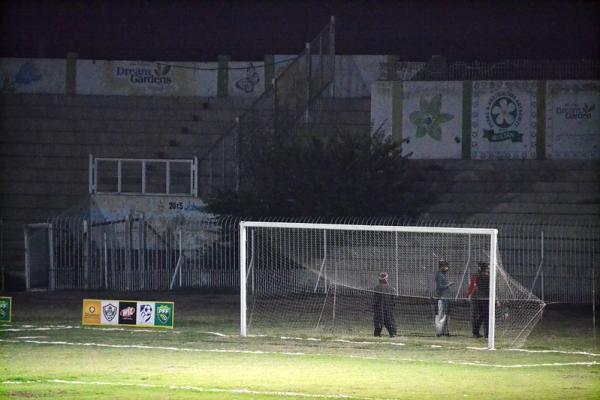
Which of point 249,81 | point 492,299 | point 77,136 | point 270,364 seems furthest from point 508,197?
point 270,364

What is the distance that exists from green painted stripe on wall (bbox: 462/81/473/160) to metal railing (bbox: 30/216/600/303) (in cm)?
474

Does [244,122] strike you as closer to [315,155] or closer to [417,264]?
[315,155]

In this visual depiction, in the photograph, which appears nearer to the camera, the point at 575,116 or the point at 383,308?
the point at 383,308

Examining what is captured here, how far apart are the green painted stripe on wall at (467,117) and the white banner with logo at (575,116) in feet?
8.40

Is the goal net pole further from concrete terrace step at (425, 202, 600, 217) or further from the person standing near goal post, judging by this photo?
concrete terrace step at (425, 202, 600, 217)

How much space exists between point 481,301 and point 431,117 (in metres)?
16.0

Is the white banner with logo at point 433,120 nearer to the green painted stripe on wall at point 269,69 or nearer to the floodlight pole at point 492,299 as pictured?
the green painted stripe on wall at point 269,69

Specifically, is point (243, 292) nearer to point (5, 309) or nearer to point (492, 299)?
point (492, 299)

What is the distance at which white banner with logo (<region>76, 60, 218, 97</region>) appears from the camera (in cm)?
4438

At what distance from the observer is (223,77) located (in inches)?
1740

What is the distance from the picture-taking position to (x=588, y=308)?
3159cm

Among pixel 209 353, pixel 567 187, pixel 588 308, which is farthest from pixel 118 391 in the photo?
pixel 567 187

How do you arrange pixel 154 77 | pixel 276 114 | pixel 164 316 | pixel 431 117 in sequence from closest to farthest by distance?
1. pixel 164 316
2. pixel 276 114
3. pixel 431 117
4. pixel 154 77

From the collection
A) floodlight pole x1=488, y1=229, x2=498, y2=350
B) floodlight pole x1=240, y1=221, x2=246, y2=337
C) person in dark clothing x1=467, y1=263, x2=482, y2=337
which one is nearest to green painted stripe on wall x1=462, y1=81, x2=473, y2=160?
person in dark clothing x1=467, y1=263, x2=482, y2=337
